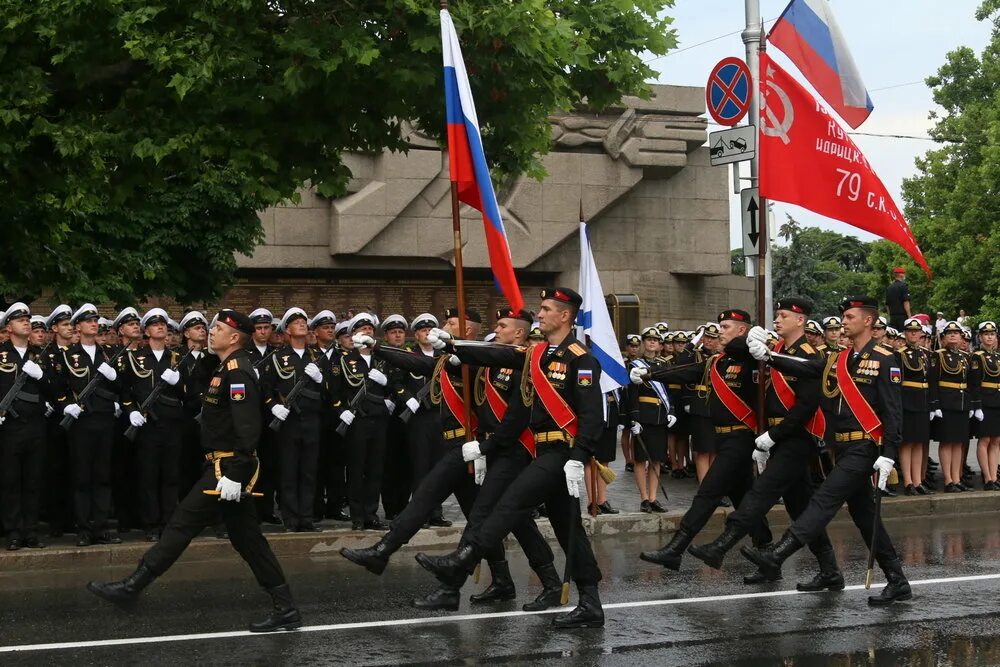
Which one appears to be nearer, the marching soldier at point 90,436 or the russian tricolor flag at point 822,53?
the marching soldier at point 90,436

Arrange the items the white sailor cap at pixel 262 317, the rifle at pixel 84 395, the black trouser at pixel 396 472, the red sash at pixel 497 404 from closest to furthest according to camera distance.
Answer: the red sash at pixel 497 404 → the rifle at pixel 84 395 → the white sailor cap at pixel 262 317 → the black trouser at pixel 396 472

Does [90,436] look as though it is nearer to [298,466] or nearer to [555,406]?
[298,466]

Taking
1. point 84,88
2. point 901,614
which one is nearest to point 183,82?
point 84,88

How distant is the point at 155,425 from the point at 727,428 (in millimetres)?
4786

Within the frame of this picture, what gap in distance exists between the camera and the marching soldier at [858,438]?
9.16 metres

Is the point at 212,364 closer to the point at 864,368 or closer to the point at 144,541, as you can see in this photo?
the point at 144,541

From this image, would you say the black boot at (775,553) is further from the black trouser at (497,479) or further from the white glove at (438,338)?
the white glove at (438,338)

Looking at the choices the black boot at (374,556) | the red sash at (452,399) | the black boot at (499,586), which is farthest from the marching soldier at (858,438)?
the black boot at (374,556)

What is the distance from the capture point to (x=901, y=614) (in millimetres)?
8711

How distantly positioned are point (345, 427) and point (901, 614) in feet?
17.9

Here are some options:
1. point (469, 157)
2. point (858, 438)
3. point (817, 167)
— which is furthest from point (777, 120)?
→ point (858, 438)

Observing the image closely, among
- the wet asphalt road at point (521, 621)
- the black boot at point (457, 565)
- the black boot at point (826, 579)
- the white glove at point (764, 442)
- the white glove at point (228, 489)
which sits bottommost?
the wet asphalt road at point (521, 621)

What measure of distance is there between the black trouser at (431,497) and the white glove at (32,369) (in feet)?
12.1

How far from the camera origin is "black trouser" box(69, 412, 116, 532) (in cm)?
1140
